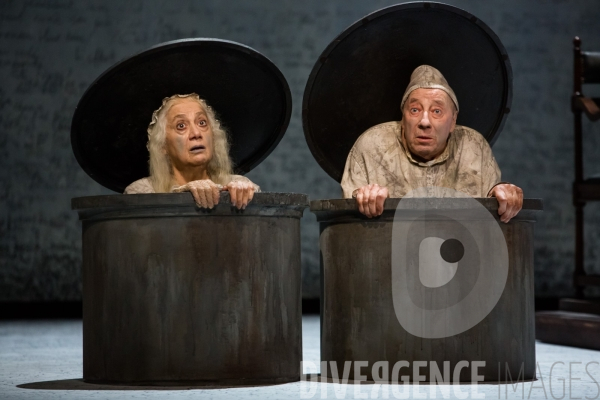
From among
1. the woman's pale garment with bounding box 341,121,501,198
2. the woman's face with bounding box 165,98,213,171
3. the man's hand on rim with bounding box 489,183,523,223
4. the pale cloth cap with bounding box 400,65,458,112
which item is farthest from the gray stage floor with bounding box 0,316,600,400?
the pale cloth cap with bounding box 400,65,458,112

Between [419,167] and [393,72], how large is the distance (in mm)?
679

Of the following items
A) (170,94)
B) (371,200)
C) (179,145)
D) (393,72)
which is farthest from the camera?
(393,72)

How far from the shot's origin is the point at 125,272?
4.06 metres

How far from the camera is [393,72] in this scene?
5133mm

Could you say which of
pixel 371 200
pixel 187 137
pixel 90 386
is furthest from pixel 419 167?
pixel 90 386

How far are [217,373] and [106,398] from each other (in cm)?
48

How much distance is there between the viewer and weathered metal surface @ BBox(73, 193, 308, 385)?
158 inches

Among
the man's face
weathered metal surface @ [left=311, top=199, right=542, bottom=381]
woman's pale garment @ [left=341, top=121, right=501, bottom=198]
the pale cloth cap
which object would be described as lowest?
weathered metal surface @ [left=311, top=199, right=542, bottom=381]

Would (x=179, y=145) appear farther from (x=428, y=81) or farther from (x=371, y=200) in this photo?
(x=428, y=81)

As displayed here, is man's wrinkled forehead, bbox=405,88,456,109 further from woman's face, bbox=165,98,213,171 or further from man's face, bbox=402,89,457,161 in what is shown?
woman's face, bbox=165,98,213,171

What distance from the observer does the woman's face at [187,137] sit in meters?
4.56

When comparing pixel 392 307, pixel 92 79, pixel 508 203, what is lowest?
pixel 392 307

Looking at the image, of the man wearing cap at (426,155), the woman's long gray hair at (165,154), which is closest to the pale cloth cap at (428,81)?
the man wearing cap at (426,155)

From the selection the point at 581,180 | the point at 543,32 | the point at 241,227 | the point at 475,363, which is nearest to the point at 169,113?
the point at 241,227
